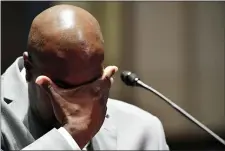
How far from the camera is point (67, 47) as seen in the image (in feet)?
2.68

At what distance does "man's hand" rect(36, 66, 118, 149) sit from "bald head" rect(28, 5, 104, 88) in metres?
0.02

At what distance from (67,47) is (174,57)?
1052 mm

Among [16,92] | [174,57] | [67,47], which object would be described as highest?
[67,47]

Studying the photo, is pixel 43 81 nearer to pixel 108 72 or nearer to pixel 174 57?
pixel 108 72

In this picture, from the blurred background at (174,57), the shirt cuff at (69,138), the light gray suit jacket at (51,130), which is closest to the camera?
the shirt cuff at (69,138)

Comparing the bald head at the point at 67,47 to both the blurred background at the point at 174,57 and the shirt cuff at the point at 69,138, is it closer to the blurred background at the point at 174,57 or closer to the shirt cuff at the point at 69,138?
the shirt cuff at the point at 69,138

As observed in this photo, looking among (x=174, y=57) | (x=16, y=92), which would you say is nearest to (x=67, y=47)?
(x=16, y=92)

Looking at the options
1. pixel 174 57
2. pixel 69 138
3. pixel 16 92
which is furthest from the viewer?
pixel 174 57

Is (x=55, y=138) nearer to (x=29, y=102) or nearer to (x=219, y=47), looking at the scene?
(x=29, y=102)

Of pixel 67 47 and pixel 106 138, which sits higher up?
pixel 67 47

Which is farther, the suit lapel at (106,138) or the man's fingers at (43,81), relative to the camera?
the suit lapel at (106,138)

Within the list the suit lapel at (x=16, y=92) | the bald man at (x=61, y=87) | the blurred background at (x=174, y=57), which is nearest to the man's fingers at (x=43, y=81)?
the bald man at (x=61, y=87)

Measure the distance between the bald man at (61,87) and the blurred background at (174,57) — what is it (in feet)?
2.27

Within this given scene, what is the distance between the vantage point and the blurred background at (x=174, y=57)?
5.44ft
